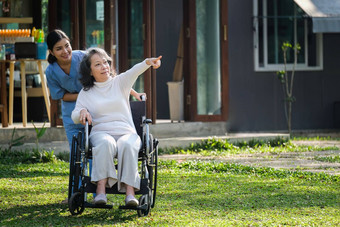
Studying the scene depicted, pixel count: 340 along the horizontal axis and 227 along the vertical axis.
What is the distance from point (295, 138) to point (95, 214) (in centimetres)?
703

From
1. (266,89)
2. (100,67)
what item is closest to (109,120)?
(100,67)

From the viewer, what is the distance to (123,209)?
5758 mm

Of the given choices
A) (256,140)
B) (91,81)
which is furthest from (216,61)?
(91,81)

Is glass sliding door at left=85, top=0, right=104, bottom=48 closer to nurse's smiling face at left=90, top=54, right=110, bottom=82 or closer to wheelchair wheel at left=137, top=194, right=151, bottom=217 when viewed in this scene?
nurse's smiling face at left=90, top=54, right=110, bottom=82

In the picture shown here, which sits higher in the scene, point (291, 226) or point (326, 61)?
point (326, 61)

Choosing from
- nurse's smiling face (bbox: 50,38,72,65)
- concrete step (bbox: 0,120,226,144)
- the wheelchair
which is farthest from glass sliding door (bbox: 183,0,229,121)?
the wheelchair

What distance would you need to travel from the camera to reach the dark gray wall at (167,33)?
13883 millimetres

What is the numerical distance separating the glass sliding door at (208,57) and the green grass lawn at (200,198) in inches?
108

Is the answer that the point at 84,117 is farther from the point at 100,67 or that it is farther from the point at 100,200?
the point at 100,200

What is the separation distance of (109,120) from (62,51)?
2.68 ft

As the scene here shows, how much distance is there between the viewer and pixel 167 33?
13.9 meters

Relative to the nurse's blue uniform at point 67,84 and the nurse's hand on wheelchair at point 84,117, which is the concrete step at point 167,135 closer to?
the nurse's blue uniform at point 67,84

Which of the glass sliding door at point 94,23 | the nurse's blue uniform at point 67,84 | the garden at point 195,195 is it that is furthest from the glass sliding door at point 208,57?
the nurse's blue uniform at point 67,84

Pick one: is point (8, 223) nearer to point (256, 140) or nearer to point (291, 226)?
point (291, 226)
